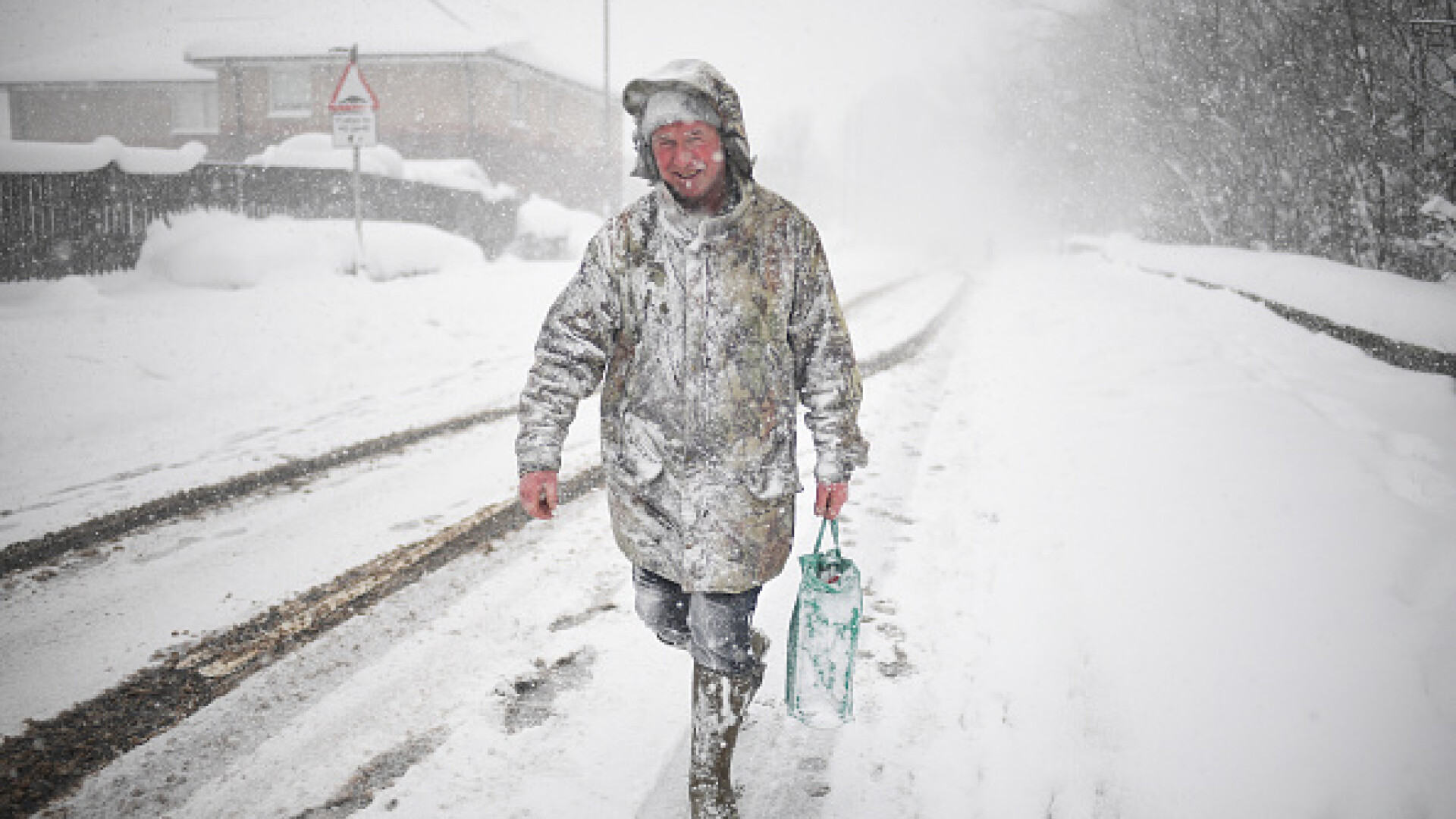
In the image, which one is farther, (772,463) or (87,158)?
(87,158)

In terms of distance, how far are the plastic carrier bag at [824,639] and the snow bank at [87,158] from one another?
11.2 meters

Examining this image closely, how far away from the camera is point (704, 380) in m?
2.04

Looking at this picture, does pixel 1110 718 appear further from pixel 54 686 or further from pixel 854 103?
pixel 854 103

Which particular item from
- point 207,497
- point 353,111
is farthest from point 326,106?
point 207,497

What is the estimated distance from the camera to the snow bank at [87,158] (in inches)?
364

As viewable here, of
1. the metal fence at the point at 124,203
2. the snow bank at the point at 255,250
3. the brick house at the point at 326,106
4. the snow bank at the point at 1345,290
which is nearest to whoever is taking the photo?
the snow bank at the point at 1345,290

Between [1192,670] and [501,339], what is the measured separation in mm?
8409

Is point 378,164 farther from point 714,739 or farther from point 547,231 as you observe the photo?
point 714,739

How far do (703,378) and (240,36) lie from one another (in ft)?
111

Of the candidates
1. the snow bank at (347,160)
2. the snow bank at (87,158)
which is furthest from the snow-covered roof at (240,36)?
the snow bank at (87,158)

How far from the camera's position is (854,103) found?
224 feet

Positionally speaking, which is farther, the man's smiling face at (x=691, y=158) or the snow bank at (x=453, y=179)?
the snow bank at (x=453, y=179)

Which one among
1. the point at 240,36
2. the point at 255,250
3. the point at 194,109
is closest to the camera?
the point at 255,250

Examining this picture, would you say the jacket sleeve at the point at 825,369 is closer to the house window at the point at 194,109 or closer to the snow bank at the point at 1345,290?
the snow bank at the point at 1345,290
